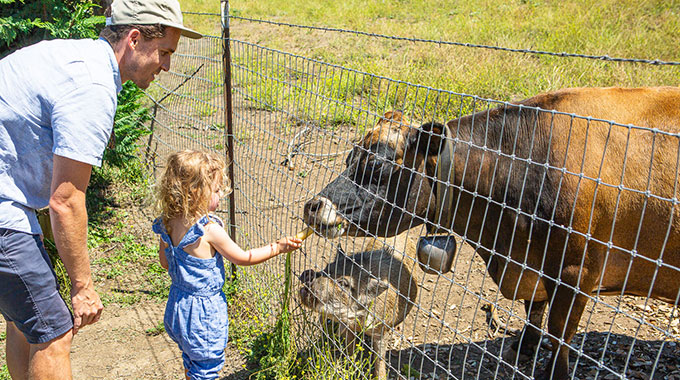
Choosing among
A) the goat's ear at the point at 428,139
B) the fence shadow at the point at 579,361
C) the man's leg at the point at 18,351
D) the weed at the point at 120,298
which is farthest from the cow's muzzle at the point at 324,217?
the weed at the point at 120,298

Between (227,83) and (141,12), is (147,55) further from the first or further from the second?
(227,83)

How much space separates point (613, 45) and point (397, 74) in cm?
355

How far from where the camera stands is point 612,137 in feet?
10.1

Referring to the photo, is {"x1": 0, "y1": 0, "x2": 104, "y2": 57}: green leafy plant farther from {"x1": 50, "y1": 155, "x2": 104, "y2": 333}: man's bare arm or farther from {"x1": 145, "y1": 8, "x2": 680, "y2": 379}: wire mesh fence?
{"x1": 50, "y1": 155, "x2": 104, "y2": 333}: man's bare arm

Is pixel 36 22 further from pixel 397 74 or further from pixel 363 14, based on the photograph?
pixel 363 14

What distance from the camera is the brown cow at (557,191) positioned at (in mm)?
3023

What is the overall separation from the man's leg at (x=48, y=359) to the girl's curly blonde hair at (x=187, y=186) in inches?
33.1

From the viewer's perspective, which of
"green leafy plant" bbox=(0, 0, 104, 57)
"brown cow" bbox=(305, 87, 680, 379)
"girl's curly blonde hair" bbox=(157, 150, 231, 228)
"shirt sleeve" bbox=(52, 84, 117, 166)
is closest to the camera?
"shirt sleeve" bbox=(52, 84, 117, 166)

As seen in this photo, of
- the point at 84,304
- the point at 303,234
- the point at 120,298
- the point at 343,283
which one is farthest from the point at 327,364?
the point at 120,298

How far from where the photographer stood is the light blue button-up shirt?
232 centimetres

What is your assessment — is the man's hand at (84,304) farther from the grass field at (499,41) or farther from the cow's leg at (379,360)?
the grass field at (499,41)

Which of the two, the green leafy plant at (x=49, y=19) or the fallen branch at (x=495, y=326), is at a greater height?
the green leafy plant at (x=49, y=19)

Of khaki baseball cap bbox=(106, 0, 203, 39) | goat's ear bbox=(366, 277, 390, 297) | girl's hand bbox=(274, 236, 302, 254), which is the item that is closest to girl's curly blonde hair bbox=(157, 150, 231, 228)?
girl's hand bbox=(274, 236, 302, 254)

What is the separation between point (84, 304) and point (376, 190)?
5.94 ft
